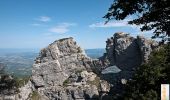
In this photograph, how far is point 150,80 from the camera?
3034 inches

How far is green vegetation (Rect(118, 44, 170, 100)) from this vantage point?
73.4 m

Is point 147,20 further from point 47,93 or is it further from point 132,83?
point 47,93

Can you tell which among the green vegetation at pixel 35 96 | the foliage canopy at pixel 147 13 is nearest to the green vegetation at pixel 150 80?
the foliage canopy at pixel 147 13

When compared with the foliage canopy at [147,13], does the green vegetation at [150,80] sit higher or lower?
lower

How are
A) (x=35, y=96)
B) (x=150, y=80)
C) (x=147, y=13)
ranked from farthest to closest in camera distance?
(x=35, y=96), (x=150, y=80), (x=147, y=13)

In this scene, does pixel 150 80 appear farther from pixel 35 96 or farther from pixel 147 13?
pixel 35 96

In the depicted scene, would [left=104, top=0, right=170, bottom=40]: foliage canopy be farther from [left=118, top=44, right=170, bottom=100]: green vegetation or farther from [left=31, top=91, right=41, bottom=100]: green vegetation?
[left=31, top=91, right=41, bottom=100]: green vegetation

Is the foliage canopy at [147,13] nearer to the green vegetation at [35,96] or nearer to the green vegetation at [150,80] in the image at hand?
the green vegetation at [150,80]

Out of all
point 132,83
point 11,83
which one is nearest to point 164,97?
point 132,83

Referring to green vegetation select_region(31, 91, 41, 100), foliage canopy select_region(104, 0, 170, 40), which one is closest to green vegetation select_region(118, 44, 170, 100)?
foliage canopy select_region(104, 0, 170, 40)

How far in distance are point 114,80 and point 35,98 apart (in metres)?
43.7

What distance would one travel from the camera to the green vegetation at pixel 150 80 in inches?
2890

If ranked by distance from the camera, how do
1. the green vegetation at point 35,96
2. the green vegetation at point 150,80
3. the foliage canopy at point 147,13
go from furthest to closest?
the green vegetation at point 35,96 < the green vegetation at point 150,80 < the foliage canopy at point 147,13

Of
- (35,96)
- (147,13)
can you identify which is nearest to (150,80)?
(147,13)
